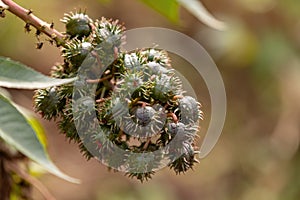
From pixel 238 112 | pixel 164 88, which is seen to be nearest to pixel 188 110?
pixel 164 88

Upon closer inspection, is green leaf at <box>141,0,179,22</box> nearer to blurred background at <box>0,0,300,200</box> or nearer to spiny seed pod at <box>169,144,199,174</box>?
spiny seed pod at <box>169,144,199,174</box>

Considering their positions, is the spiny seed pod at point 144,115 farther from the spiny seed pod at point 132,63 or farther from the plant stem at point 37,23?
the plant stem at point 37,23

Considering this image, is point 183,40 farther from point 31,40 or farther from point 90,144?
point 90,144

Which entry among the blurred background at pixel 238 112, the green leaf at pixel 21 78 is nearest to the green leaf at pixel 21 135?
the green leaf at pixel 21 78

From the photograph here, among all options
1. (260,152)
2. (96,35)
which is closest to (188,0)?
(96,35)

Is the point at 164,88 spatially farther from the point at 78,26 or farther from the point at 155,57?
the point at 78,26
